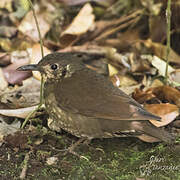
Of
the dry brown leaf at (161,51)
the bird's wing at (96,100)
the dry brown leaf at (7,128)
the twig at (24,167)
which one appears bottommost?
the dry brown leaf at (161,51)

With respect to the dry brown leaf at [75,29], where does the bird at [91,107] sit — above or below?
above

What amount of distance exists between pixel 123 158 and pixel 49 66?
3.83 ft

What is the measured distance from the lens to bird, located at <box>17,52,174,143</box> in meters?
3.39

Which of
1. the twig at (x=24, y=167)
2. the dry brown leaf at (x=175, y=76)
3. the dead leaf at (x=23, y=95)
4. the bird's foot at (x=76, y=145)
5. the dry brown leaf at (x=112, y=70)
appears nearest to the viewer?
the twig at (x=24, y=167)

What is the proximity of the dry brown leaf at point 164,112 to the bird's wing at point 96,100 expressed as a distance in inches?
18.7

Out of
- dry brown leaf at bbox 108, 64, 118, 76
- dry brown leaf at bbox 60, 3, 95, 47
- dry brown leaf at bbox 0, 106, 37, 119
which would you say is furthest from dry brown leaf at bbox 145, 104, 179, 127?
dry brown leaf at bbox 60, 3, 95, 47

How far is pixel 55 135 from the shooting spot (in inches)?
153

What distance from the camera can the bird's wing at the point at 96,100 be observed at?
133 inches

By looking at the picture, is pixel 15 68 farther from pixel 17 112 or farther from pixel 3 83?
pixel 17 112

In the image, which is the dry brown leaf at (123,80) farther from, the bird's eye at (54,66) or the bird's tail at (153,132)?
the bird's tail at (153,132)

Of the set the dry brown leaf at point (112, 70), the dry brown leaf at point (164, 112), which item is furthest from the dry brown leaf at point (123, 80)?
the dry brown leaf at point (164, 112)

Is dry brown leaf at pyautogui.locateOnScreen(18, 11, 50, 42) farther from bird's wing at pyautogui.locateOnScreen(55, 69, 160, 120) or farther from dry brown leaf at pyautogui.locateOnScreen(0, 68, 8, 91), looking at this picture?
bird's wing at pyautogui.locateOnScreen(55, 69, 160, 120)

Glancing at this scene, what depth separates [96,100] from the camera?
3484mm

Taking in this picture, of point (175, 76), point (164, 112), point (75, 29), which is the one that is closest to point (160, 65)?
point (175, 76)
